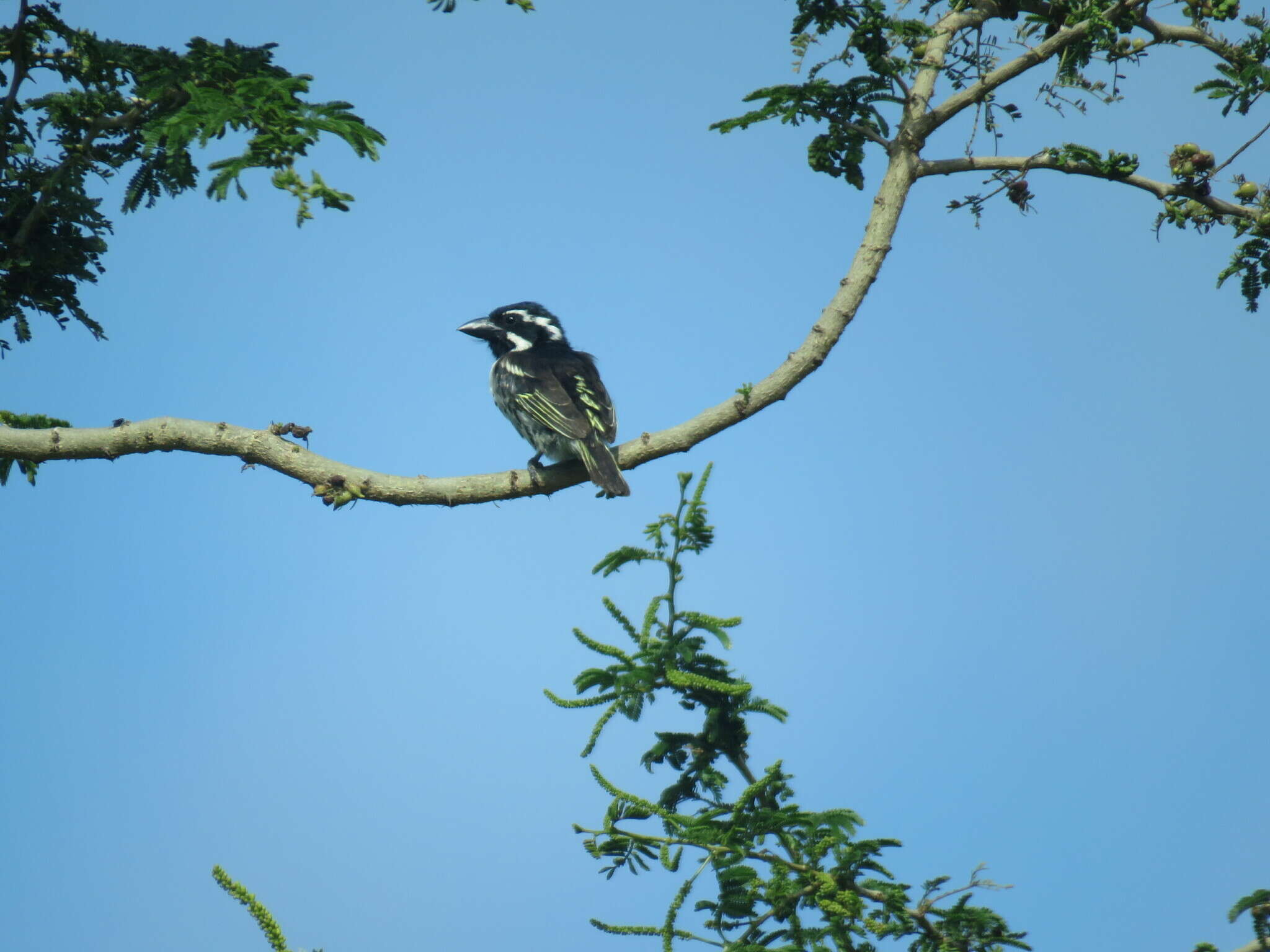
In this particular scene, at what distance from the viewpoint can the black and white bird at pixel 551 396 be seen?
7.16 m

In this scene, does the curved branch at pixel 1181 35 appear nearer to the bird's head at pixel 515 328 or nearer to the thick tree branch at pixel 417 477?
the thick tree branch at pixel 417 477

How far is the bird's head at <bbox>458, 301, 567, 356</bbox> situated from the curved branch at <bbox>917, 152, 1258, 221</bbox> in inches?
157

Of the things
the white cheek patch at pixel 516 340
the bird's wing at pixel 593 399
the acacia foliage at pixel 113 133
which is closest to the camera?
the acacia foliage at pixel 113 133

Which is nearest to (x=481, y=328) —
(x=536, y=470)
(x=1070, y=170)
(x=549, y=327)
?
(x=549, y=327)

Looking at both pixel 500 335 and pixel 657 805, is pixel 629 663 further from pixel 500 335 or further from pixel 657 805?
pixel 500 335

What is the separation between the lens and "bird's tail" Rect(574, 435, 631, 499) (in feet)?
22.9

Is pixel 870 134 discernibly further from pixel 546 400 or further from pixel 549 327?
pixel 549 327

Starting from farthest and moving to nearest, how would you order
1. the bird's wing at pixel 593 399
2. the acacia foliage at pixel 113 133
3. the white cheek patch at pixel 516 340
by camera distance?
the white cheek patch at pixel 516 340 → the bird's wing at pixel 593 399 → the acacia foliage at pixel 113 133

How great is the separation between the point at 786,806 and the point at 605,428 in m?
3.49

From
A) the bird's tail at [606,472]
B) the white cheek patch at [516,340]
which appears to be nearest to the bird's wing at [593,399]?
the bird's tail at [606,472]

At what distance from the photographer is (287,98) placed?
5383 millimetres

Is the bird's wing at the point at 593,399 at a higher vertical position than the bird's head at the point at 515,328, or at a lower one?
lower

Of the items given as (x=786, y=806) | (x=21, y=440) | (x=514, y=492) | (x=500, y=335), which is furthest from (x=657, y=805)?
(x=500, y=335)

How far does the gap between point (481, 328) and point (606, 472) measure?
10.8ft
